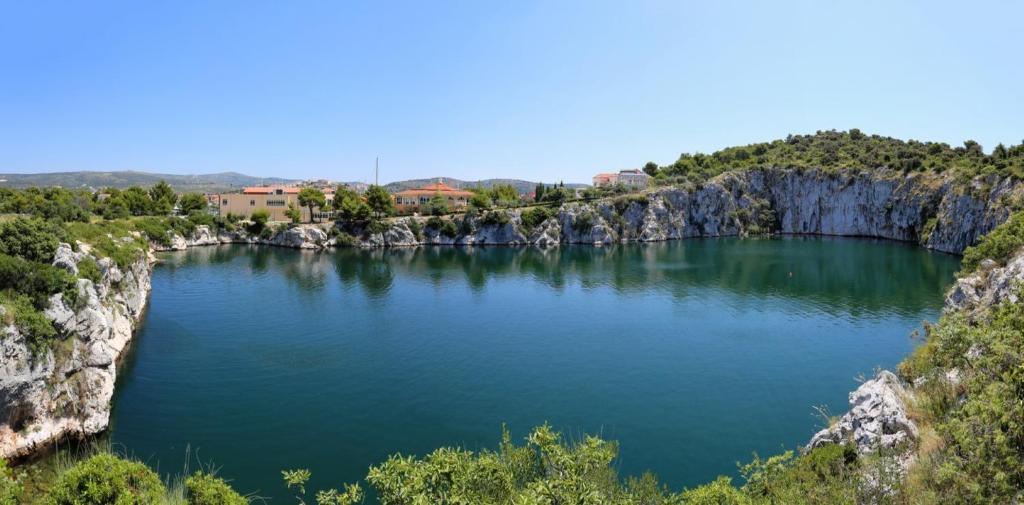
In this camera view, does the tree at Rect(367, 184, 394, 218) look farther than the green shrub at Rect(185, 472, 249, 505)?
Yes

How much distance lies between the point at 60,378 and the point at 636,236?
95.7 metres

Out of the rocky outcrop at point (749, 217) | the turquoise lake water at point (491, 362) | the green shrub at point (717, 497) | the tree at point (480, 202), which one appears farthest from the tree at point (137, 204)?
the green shrub at point (717, 497)

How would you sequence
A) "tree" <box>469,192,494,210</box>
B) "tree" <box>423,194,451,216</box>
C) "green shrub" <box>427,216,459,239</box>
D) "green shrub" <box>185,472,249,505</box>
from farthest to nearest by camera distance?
"tree" <box>469,192,494,210</box>
"tree" <box>423,194,451,216</box>
"green shrub" <box>427,216,459,239</box>
"green shrub" <box>185,472,249,505</box>

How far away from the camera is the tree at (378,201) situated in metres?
99.2

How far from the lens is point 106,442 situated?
22.5 m

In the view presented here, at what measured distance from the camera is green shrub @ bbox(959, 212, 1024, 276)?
1153 inches

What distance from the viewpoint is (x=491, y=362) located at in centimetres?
3291

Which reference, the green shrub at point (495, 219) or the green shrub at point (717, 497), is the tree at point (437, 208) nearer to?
the green shrub at point (495, 219)

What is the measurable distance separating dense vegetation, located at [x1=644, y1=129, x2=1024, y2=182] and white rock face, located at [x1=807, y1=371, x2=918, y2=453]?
77.9 meters

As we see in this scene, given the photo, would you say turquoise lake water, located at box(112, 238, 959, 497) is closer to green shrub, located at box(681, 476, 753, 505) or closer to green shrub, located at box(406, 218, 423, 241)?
green shrub, located at box(681, 476, 753, 505)

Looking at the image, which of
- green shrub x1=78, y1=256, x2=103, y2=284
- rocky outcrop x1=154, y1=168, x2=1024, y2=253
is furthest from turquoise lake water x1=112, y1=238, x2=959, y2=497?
rocky outcrop x1=154, y1=168, x2=1024, y2=253

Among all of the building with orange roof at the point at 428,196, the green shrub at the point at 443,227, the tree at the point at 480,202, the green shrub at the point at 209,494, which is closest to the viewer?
the green shrub at the point at 209,494

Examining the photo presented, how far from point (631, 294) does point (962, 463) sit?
4422 centimetres

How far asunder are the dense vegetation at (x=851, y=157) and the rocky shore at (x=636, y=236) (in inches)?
119
